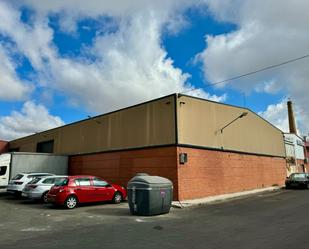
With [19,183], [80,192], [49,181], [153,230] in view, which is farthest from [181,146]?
[19,183]

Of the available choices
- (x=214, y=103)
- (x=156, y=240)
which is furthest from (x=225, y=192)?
(x=156, y=240)

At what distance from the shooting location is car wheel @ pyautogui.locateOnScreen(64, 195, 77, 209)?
13775 mm

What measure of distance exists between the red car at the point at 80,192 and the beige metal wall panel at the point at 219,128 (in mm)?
5064

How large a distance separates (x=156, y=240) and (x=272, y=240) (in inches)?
114

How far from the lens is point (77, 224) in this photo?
32.8 feet

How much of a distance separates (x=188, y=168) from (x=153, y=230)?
9.20 m

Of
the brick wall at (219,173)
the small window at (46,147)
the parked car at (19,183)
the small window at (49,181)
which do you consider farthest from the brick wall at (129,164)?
the small window at (46,147)

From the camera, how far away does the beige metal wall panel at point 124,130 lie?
18.7 m

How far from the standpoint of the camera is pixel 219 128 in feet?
71.0

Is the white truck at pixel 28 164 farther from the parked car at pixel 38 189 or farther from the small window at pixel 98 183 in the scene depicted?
the small window at pixel 98 183

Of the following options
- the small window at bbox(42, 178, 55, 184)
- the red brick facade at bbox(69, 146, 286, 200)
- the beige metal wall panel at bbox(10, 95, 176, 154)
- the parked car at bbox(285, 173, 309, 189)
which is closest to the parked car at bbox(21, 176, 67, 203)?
the small window at bbox(42, 178, 55, 184)

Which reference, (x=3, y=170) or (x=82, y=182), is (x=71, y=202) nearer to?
(x=82, y=182)

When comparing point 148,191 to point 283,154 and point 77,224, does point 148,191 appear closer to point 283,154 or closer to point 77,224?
point 77,224

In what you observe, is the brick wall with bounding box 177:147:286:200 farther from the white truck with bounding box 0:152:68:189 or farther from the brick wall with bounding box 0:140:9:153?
the brick wall with bounding box 0:140:9:153
